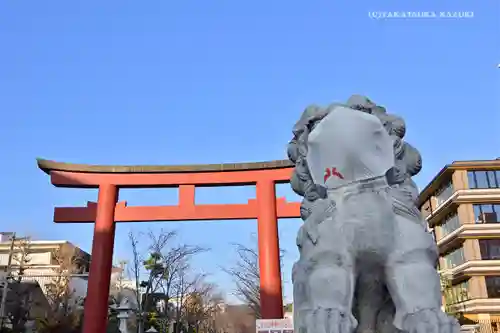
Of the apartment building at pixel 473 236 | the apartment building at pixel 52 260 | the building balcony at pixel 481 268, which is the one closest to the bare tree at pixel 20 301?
the apartment building at pixel 52 260

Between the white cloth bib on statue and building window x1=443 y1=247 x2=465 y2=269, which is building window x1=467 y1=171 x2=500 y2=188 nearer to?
building window x1=443 y1=247 x2=465 y2=269

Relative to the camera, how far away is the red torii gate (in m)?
9.48

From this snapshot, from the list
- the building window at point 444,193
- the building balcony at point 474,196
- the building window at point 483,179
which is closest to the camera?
the building balcony at point 474,196

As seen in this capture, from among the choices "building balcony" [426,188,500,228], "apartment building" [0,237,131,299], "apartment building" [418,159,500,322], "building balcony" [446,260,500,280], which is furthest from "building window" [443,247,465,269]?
"apartment building" [0,237,131,299]

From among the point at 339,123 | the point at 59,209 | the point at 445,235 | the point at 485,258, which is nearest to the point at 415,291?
the point at 339,123

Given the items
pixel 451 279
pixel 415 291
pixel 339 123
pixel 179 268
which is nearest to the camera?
pixel 415 291

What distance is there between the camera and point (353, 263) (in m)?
1.88

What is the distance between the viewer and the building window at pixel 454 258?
20403 mm

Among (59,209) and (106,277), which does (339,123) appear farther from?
(59,209)

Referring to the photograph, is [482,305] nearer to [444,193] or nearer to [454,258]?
[454,258]

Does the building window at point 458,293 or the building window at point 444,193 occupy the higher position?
the building window at point 444,193

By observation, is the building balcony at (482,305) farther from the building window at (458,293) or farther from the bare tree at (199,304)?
the bare tree at (199,304)

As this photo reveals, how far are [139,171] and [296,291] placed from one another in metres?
8.19

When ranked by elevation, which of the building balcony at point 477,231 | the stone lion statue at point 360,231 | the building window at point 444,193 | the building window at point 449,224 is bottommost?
the stone lion statue at point 360,231
